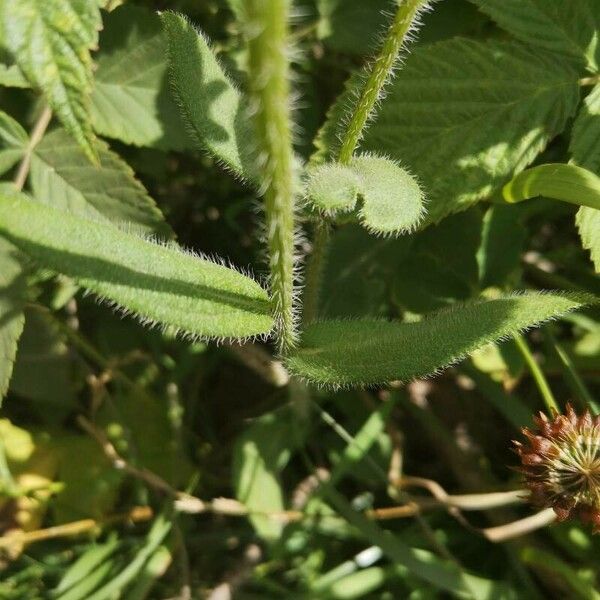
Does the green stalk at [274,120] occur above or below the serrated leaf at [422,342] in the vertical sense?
above

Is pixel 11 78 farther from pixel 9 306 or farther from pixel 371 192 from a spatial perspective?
pixel 371 192

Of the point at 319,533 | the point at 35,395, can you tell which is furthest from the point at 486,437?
the point at 35,395

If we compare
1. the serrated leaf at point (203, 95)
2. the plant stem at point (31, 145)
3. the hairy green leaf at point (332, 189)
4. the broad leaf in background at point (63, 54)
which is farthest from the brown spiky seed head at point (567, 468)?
the plant stem at point (31, 145)

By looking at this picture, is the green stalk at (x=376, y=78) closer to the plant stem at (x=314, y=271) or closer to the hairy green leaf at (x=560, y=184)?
the plant stem at (x=314, y=271)

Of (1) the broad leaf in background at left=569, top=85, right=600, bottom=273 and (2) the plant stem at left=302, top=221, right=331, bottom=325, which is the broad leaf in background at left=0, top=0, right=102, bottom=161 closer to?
(2) the plant stem at left=302, top=221, right=331, bottom=325

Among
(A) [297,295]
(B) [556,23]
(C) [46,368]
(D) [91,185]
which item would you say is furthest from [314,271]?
(C) [46,368]

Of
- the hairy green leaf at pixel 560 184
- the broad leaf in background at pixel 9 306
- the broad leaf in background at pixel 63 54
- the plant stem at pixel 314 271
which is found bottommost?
the broad leaf in background at pixel 9 306
